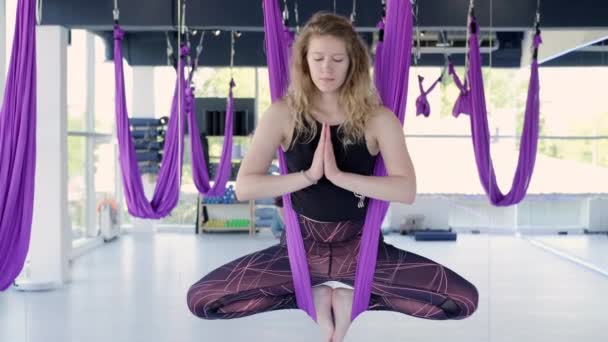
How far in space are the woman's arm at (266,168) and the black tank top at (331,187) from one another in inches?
2.7

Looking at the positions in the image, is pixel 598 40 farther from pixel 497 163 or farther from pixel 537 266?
pixel 537 266

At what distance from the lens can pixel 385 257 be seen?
2051mm

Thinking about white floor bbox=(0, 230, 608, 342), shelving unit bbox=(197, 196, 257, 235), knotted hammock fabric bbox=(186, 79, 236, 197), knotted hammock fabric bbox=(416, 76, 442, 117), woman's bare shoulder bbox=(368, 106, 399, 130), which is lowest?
white floor bbox=(0, 230, 608, 342)

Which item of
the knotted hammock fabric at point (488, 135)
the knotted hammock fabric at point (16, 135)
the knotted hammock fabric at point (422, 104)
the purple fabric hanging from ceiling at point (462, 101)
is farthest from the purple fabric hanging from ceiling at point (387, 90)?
the knotted hammock fabric at point (422, 104)

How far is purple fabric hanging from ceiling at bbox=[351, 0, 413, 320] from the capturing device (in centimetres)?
203

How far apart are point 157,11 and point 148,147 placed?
111 inches

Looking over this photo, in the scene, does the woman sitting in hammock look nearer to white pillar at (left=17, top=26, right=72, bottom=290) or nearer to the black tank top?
the black tank top

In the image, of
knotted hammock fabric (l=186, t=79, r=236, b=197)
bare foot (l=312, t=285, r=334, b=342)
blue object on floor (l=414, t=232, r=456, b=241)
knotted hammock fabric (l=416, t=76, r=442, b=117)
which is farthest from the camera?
knotted hammock fabric (l=186, t=79, r=236, b=197)

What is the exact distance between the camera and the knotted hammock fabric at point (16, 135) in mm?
2590

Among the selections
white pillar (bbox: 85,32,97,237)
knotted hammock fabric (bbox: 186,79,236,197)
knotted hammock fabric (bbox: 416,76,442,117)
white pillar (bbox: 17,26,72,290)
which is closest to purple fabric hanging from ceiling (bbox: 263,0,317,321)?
knotted hammock fabric (bbox: 416,76,442,117)

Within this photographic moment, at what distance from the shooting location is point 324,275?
206 cm

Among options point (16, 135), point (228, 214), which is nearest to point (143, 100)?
point (228, 214)

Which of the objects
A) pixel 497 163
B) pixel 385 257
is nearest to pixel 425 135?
pixel 497 163

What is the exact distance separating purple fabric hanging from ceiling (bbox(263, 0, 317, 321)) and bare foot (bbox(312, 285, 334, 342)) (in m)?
0.02
